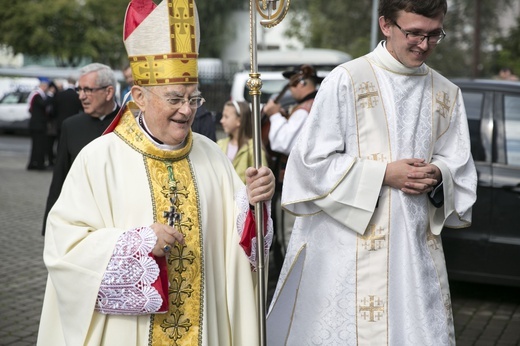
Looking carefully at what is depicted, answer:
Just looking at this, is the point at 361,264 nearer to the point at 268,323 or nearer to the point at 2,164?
the point at 268,323

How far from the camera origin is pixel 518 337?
6.60 meters

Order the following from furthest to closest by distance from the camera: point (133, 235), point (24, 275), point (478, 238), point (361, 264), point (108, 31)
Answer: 1. point (108, 31)
2. point (24, 275)
3. point (478, 238)
4. point (361, 264)
5. point (133, 235)

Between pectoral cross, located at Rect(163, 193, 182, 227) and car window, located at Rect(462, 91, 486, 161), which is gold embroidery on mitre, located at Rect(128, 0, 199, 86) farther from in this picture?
car window, located at Rect(462, 91, 486, 161)

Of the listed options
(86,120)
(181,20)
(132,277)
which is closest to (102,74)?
(86,120)

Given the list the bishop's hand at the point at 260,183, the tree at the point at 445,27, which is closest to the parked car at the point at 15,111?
the tree at the point at 445,27

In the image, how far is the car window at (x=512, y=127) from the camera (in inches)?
283

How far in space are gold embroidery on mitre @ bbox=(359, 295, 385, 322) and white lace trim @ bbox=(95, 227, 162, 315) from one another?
1.24 m

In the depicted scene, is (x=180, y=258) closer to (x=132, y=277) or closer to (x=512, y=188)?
(x=132, y=277)

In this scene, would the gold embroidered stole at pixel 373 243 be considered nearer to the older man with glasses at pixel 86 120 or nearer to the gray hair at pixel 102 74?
the older man with glasses at pixel 86 120

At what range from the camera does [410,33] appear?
418 cm

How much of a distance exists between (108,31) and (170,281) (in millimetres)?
35488

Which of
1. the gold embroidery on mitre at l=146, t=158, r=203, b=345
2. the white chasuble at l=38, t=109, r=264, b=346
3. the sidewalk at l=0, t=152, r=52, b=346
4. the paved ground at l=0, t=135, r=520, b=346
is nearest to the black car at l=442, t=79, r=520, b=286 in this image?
the paved ground at l=0, t=135, r=520, b=346

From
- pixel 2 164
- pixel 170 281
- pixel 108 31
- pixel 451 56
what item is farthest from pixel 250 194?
pixel 108 31

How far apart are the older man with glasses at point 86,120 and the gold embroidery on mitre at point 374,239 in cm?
231
